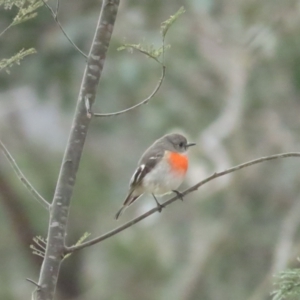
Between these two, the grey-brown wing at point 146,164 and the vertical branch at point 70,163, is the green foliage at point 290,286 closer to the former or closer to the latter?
the vertical branch at point 70,163

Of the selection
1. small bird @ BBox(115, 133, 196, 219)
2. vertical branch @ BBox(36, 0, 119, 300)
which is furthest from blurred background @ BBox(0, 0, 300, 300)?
vertical branch @ BBox(36, 0, 119, 300)

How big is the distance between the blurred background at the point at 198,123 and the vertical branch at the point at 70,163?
2945mm

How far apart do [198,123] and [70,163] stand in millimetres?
4209

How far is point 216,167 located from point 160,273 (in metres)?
1.51

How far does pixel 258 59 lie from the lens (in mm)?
6086

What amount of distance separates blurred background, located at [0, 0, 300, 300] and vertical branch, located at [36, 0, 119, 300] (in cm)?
295

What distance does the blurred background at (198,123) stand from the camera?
5.84m

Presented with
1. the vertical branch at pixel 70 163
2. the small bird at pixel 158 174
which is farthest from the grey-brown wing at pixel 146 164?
the vertical branch at pixel 70 163

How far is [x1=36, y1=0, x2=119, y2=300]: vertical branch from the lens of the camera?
229cm

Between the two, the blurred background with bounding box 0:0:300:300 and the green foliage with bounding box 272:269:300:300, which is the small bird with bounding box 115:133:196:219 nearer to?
the green foliage with bounding box 272:269:300:300

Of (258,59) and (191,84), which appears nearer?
(258,59)

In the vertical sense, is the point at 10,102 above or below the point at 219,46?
above

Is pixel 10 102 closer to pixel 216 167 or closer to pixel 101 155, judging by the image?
pixel 101 155

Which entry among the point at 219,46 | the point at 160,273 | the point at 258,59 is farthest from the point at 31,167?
the point at 258,59
